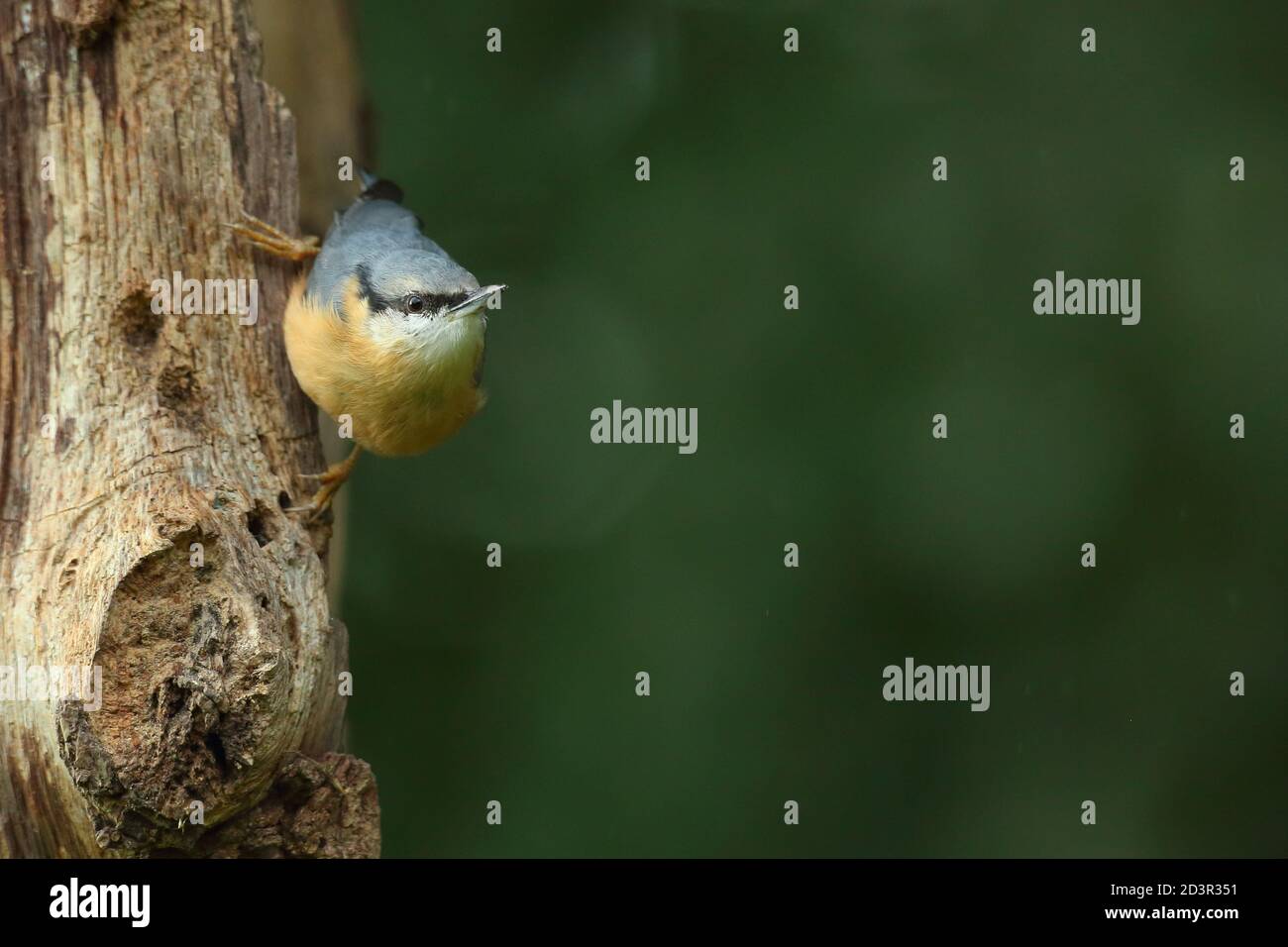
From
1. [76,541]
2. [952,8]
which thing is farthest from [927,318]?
[76,541]

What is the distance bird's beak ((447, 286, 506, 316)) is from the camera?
10.6 ft

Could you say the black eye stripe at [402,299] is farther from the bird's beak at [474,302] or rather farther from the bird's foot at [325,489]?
the bird's foot at [325,489]

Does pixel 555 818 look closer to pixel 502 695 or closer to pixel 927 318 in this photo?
pixel 502 695

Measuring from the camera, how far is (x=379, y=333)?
11.1 ft

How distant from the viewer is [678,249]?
19.4ft

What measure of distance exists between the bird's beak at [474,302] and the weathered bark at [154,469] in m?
0.54

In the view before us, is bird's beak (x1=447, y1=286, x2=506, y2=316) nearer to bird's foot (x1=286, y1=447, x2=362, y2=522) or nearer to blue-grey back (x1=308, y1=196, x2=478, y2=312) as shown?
blue-grey back (x1=308, y1=196, x2=478, y2=312)

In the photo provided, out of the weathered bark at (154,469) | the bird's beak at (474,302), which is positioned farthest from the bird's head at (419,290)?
the weathered bark at (154,469)

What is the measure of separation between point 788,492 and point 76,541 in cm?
358

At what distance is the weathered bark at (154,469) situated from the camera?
2.69 metres

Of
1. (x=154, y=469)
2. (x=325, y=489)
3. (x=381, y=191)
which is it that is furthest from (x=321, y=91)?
(x=154, y=469)

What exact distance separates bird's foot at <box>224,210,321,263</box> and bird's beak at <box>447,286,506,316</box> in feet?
1.69

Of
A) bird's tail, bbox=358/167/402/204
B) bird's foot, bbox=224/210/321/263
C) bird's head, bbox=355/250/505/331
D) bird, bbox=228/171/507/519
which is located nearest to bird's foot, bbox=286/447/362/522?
bird, bbox=228/171/507/519

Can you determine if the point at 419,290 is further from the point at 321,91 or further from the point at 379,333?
the point at 321,91
